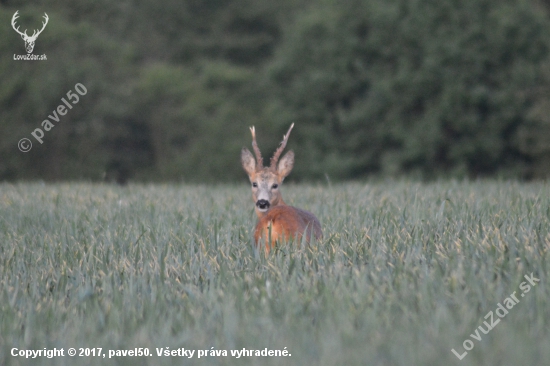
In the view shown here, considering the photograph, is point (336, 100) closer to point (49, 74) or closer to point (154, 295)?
point (49, 74)

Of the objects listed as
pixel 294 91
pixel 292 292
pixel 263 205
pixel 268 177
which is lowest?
pixel 292 292

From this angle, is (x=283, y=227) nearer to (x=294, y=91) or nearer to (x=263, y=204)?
(x=263, y=204)

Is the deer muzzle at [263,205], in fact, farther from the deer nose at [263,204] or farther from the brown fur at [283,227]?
the brown fur at [283,227]

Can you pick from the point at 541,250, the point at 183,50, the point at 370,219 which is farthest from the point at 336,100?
the point at 541,250

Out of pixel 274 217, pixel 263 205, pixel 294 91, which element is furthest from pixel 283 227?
pixel 294 91

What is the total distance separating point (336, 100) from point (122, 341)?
22.5m

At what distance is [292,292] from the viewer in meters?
3.51

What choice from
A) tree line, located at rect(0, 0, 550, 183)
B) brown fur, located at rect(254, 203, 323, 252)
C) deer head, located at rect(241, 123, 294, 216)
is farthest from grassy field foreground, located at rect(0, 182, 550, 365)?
tree line, located at rect(0, 0, 550, 183)

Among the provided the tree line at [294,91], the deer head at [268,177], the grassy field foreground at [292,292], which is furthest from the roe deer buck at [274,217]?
the tree line at [294,91]

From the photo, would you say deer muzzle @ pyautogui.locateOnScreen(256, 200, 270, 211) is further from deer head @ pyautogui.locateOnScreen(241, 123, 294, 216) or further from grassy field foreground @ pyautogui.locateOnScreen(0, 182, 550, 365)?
grassy field foreground @ pyautogui.locateOnScreen(0, 182, 550, 365)

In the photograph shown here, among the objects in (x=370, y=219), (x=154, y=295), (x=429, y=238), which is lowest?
(x=154, y=295)

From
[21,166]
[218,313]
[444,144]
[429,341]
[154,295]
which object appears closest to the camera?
[429,341]

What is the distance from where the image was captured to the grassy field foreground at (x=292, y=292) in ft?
9.19

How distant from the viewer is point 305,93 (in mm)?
25141
